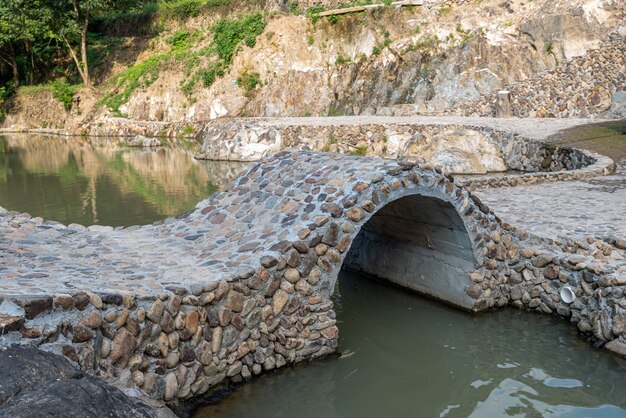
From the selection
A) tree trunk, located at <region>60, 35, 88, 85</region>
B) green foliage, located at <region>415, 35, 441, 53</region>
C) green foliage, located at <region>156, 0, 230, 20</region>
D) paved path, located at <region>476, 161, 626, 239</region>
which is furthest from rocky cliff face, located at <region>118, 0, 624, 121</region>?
paved path, located at <region>476, 161, 626, 239</region>

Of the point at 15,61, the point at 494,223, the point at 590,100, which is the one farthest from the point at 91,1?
the point at 494,223

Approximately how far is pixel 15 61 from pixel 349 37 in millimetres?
23750

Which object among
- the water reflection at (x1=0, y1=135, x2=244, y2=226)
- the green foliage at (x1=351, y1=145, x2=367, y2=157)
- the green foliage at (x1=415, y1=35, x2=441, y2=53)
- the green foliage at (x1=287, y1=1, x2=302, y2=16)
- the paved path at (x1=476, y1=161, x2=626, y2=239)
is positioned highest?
the green foliage at (x1=287, y1=1, x2=302, y2=16)

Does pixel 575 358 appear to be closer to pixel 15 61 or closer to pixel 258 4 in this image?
pixel 258 4

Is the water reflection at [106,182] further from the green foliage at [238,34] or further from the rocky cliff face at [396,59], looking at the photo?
the green foliage at [238,34]

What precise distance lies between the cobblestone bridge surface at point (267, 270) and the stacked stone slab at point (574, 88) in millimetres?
17214

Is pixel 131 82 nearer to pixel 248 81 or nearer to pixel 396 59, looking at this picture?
pixel 248 81

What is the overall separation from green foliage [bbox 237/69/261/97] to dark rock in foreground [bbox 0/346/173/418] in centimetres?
3038

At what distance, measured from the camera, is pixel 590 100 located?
24234 millimetres

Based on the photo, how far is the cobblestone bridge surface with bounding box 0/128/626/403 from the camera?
5.41 m

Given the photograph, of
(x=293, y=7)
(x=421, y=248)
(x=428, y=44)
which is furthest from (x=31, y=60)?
(x=421, y=248)

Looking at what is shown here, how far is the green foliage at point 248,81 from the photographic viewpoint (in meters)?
34.2

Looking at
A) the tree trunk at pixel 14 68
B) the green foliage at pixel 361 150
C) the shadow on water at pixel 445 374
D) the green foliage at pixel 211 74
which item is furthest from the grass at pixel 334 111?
the tree trunk at pixel 14 68

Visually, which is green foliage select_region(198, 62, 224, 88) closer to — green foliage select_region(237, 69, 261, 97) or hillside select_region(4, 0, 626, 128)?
hillside select_region(4, 0, 626, 128)
